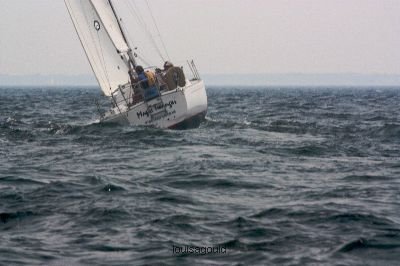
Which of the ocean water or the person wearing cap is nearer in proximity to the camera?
the ocean water

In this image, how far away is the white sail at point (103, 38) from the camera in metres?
25.9

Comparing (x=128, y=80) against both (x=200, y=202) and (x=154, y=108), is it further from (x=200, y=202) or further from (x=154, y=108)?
(x=200, y=202)

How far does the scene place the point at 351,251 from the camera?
7.52m

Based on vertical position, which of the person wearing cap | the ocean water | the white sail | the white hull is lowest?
the ocean water

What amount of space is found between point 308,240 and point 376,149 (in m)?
10.7

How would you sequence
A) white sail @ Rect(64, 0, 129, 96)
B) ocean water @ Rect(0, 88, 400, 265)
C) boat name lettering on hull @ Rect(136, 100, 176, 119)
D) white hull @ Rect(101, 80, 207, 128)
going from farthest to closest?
white sail @ Rect(64, 0, 129, 96)
boat name lettering on hull @ Rect(136, 100, 176, 119)
white hull @ Rect(101, 80, 207, 128)
ocean water @ Rect(0, 88, 400, 265)

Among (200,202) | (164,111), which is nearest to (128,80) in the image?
(164,111)

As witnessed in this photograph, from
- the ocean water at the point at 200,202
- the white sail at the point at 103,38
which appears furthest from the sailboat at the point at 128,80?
the ocean water at the point at 200,202

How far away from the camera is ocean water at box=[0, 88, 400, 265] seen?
297 inches

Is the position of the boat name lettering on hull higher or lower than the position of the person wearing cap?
lower

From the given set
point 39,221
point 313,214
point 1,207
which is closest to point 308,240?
point 313,214

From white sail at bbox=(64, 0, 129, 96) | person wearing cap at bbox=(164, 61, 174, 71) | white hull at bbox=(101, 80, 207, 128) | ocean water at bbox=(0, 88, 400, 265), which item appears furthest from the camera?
white sail at bbox=(64, 0, 129, 96)

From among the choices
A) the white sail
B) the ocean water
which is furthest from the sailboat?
the ocean water

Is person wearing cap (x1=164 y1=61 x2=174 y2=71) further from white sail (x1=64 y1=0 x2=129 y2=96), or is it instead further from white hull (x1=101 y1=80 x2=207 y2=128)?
white sail (x1=64 y1=0 x2=129 y2=96)
